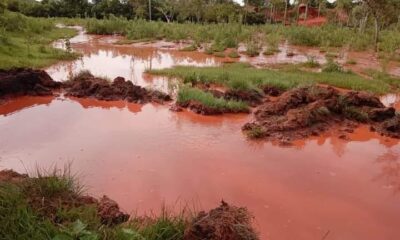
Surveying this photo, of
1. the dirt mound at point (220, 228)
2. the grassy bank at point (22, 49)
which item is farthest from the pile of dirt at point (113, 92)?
the dirt mound at point (220, 228)

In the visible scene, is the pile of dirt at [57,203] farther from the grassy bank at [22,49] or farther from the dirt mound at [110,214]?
the grassy bank at [22,49]

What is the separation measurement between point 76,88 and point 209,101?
130 inches

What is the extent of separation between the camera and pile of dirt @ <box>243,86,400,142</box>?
7.41 m

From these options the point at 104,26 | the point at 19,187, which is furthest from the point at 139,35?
the point at 19,187

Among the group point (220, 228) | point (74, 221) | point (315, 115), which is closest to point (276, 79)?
point (315, 115)

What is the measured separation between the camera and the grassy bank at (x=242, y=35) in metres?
19.5

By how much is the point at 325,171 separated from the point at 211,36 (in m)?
16.7

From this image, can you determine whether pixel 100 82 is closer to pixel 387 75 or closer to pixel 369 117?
pixel 369 117

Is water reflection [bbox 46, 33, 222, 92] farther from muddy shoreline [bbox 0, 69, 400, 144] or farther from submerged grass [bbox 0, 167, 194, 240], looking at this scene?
submerged grass [bbox 0, 167, 194, 240]

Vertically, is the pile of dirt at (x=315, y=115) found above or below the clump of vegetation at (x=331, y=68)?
below

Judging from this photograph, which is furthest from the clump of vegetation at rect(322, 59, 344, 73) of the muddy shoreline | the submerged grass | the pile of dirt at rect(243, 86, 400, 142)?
the submerged grass

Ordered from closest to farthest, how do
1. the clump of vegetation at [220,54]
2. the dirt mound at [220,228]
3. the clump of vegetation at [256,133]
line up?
the dirt mound at [220,228], the clump of vegetation at [256,133], the clump of vegetation at [220,54]

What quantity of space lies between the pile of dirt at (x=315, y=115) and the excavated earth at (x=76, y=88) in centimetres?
261

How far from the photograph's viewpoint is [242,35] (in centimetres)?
2083
